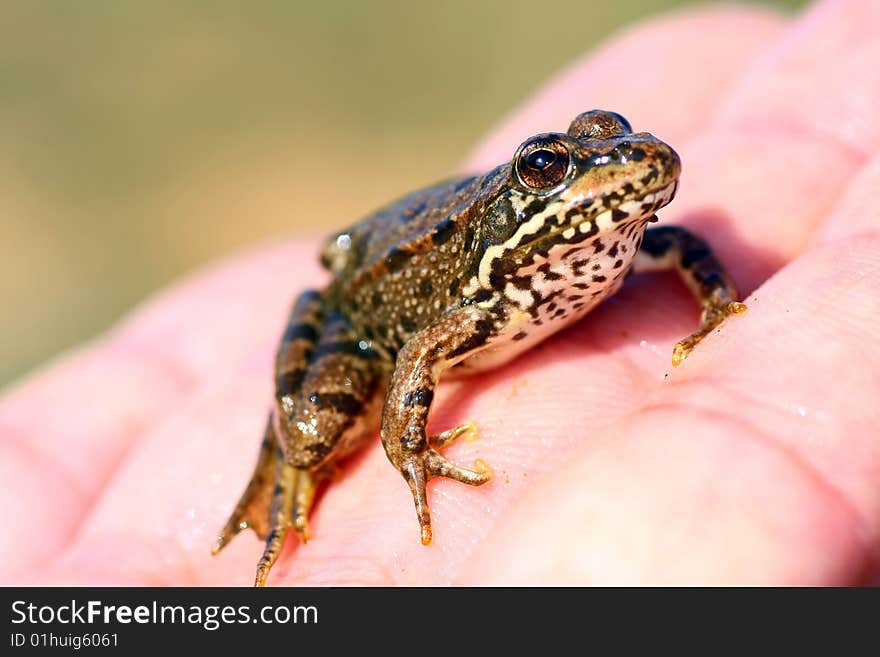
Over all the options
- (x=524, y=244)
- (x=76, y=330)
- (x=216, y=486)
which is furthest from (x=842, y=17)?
(x=76, y=330)

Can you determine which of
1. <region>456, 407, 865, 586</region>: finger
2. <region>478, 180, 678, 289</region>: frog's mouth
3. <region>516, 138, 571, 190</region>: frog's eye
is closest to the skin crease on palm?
<region>456, 407, 865, 586</region>: finger

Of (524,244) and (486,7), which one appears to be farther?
(486,7)

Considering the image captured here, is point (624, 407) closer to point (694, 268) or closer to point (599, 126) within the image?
point (694, 268)

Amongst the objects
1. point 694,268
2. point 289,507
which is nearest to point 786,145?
point 694,268

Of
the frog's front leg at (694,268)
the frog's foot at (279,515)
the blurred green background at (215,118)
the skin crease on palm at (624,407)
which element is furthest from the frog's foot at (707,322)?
the blurred green background at (215,118)
